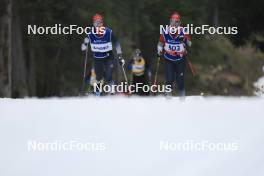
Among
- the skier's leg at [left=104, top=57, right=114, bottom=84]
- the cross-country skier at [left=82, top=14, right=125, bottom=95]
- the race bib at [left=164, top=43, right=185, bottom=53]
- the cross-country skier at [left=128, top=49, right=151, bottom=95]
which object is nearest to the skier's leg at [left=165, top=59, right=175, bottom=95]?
the race bib at [left=164, top=43, right=185, bottom=53]

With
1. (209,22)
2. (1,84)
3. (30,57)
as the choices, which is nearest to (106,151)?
(209,22)

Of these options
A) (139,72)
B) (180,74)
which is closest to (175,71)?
(180,74)

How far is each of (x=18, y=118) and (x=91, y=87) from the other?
207 cm

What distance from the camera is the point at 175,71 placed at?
7.53 meters

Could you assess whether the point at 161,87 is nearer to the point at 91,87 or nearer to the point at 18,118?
the point at 91,87

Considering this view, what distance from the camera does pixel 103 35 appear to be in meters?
7.26

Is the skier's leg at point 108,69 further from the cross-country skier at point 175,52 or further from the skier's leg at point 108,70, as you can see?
the cross-country skier at point 175,52

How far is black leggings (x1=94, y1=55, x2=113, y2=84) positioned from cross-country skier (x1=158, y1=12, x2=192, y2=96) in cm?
62

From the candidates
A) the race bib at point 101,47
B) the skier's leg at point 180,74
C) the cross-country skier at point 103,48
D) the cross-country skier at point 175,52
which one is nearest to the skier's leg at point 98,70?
the cross-country skier at point 103,48

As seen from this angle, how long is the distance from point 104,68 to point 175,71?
2.91ft

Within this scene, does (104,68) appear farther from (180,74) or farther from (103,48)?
(180,74)

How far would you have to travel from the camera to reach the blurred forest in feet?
31.6

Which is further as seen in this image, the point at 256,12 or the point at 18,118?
the point at 256,12

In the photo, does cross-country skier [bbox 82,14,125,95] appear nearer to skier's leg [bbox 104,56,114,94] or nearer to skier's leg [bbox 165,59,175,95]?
skier's leg [bbox 104,56,114,94]
